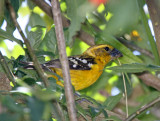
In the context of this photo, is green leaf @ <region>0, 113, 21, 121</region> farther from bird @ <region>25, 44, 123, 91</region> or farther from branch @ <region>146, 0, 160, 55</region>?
bird @ <region>25, 44, 123, 91</region>

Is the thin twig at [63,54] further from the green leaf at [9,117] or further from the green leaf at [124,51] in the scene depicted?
the green leaf at [124,51]

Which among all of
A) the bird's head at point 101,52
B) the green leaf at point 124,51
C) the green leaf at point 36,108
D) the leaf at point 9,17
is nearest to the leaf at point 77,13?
the green leaf at point 36,108

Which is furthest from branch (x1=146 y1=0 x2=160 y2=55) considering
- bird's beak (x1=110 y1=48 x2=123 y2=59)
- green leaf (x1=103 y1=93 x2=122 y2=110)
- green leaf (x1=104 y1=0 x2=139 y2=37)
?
green leaf (x1=104 y1=0 x2=139 y2=37)

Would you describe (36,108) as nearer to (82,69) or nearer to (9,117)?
(9,117)

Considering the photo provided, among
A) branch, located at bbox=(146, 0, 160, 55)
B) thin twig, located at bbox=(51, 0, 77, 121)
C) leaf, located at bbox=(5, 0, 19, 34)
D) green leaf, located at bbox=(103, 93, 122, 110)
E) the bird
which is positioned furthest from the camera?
the bird

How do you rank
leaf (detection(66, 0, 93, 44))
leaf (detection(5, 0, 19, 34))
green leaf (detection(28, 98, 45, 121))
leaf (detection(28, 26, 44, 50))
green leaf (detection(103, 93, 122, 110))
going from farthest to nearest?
leaf (detection(28, 26, 44, 50)) < green leaf (detection(103, 93, 122, 110)) < leaf (detection(5, 0, 19, 34)) < leaf (detection(66, 0, 93, 44)) < green leaf (detection(28, 98, 45, 121))

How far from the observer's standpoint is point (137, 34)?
209 inches

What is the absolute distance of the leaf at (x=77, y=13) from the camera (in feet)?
4.18

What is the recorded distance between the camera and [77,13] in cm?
151

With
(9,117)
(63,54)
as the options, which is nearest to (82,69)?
(63,54)

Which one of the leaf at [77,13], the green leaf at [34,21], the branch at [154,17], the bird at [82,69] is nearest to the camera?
the leaf at [77,13]

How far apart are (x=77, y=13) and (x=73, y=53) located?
13.3ft

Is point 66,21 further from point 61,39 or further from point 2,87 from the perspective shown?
point 61,39

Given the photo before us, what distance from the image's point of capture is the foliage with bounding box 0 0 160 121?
3.89 feet
